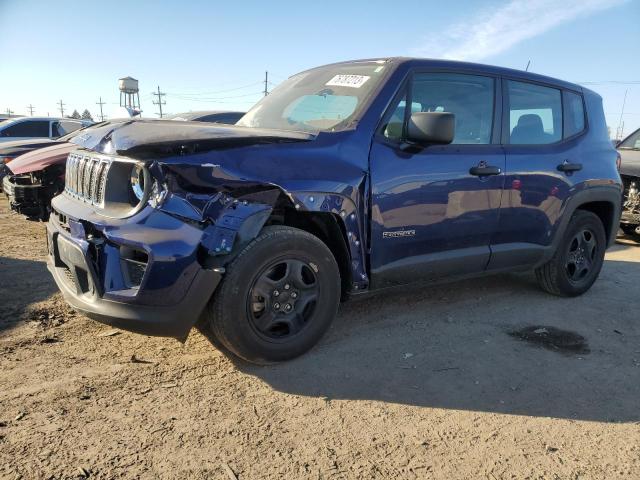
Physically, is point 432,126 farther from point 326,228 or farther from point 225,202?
Answer: point 225,202

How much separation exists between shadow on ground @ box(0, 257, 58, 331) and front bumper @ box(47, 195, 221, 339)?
4.31 feet

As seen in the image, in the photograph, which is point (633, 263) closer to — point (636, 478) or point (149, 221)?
point (636, 478)

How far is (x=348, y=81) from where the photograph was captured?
3637 millimetres

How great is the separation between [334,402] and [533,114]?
9.98 ft

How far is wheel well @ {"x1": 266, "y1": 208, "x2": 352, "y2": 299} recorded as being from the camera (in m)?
3.10

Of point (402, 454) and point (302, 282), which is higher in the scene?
point (302, 282)

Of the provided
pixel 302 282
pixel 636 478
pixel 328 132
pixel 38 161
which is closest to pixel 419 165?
pixel 328 132

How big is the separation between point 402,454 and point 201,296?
4.11 feet

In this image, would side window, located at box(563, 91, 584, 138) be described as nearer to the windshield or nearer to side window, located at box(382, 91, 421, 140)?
side window, located at box(382, 91, 421, 140)

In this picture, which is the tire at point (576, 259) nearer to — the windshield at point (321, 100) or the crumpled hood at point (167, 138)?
the windshield at point (321, 100)

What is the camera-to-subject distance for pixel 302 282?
9.93ft

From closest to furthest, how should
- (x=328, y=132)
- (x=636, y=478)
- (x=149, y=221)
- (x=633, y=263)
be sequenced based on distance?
(x=636, y=478) → (x=149, y=221) → (x=328, y=132) → (x=633, y=263)

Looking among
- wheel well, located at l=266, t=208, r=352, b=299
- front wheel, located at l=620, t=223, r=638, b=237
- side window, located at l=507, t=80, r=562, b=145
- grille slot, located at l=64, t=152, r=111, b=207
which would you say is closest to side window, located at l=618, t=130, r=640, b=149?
front wheel, located at l=620, t=223, r=638, b=237

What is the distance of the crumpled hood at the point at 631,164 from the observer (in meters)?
7.71
